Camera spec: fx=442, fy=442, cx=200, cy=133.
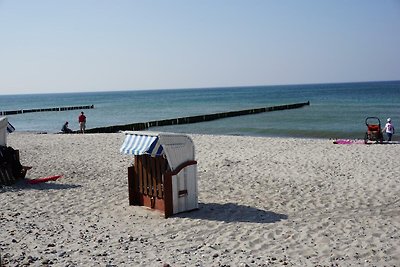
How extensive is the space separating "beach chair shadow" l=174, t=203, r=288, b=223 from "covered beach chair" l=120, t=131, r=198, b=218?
0.89ft

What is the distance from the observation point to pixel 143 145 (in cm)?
866

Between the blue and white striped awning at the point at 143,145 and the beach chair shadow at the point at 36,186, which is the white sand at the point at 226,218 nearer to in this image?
the beach chair shadow at the point at 36,186

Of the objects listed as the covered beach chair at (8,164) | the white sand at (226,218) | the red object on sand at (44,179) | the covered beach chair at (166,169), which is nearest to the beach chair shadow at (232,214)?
the white sand at (226,218)

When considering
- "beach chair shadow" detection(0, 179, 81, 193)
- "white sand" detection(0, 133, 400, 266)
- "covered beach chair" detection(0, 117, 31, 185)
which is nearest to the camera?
"white sand" detection(0, 133, 400, 266)

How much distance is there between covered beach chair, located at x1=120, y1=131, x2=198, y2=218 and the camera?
8.56 metres

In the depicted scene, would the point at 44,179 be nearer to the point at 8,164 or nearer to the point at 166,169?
the point at 8,164

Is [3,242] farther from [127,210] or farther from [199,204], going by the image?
[199,204]

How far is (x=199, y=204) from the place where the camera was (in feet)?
31.2

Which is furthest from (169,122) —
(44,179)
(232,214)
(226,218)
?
(226,218)

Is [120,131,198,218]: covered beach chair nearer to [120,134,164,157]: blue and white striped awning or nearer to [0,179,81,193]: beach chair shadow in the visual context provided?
[120,134,164,157]: blue and white striped awning

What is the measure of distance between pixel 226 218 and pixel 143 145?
2134mm

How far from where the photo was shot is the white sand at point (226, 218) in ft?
20.8

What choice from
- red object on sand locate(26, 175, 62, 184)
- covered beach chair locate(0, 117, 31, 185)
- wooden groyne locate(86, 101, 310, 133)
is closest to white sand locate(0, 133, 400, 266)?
red object on sand locate(26, 175, 62, 184)

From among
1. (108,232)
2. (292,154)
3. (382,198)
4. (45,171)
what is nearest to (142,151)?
(108,232)
